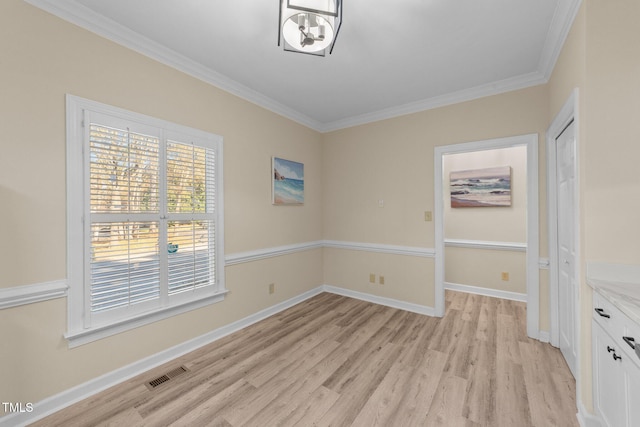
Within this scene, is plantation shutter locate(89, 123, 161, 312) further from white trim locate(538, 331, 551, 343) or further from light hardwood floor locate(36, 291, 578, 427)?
white trim locate(538, 331, 551, 343)

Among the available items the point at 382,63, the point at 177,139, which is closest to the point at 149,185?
the point at 177,139

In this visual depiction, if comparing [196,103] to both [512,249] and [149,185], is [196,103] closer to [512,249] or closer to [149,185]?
[149,185]

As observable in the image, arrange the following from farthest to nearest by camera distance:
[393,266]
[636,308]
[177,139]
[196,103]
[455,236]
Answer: [455,236]
[393,266]
[196,103]
[177,139]
[636,308]

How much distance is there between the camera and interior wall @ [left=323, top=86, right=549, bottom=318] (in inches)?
112

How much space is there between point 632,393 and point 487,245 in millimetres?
3195

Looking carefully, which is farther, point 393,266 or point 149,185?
point 393,266

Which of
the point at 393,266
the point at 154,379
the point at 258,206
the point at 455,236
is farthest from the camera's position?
the point at 455,236

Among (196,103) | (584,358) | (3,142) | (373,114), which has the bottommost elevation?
(584,358)

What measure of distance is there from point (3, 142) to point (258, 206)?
2.01 meters

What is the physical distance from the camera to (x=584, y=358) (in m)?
1.63

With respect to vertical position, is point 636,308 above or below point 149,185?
below

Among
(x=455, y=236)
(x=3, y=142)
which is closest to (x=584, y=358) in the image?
(x=455, y=236)

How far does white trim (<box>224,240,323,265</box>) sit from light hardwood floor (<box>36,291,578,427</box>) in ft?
2.57

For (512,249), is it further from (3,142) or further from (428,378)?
(3,142)
